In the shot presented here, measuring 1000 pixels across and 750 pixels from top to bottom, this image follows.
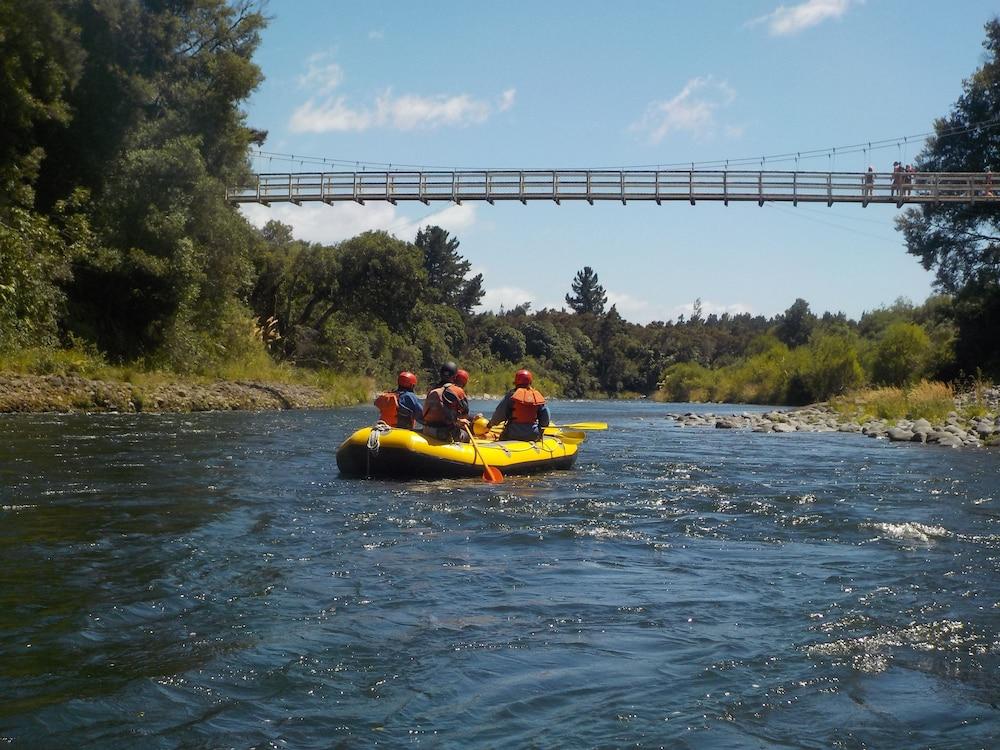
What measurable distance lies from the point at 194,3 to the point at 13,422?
43.9 feet

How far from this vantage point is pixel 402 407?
34.7 ft

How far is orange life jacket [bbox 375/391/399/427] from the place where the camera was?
10.4m

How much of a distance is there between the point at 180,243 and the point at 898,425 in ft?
51.3

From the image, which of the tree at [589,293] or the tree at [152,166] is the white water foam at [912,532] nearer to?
the tree at [152,166]

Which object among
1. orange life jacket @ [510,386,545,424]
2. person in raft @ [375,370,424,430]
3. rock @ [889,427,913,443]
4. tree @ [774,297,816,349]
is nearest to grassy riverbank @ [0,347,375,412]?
person in raft @ [375,370,424,430]

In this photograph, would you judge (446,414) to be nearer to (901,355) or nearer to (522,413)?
(522,413)

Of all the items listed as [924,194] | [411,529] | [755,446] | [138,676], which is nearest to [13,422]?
[411,529]

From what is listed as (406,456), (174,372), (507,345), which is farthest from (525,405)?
(507,345)

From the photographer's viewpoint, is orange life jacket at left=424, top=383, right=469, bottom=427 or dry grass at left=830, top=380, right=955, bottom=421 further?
dry grass at left=830, top=380, right=955, bottom=421

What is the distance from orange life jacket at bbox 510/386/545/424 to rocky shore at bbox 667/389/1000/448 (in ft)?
26.4

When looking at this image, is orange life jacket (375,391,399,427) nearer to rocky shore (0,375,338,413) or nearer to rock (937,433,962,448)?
rocky shore (0,375,338,413)

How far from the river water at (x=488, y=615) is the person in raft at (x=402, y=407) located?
4.16ft

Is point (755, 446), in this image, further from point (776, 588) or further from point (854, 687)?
point (854, 687)

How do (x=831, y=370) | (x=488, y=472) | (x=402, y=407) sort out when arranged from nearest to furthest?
(x=488, y=472) < (x=402, y=407) < (x=831, y=370)
